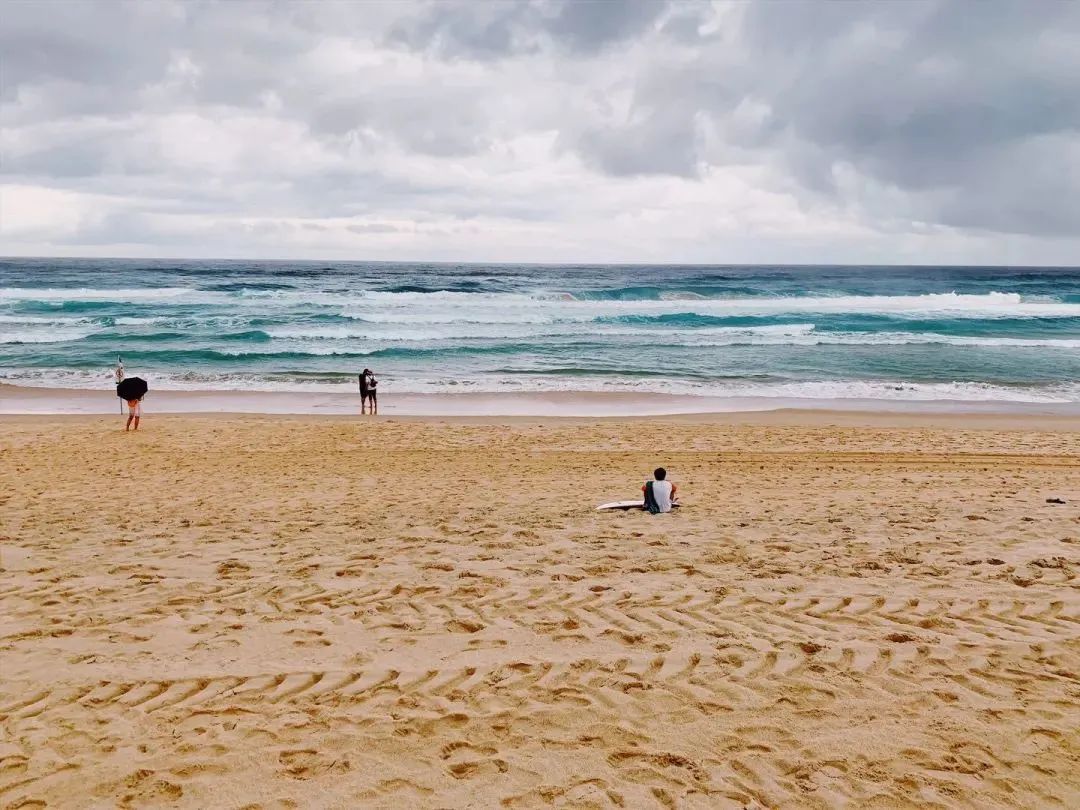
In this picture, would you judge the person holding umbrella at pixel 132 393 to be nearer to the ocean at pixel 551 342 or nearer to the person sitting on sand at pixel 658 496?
the ocean at pixel 551 342

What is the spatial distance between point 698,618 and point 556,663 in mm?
1303

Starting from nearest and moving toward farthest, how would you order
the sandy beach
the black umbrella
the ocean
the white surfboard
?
1. the sandy beach
2. the white surfboard
3. the black umbrella
4. the ocean

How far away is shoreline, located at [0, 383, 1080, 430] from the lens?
18.7 m

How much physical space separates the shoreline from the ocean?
1106mm

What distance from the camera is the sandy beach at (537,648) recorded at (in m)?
3.94

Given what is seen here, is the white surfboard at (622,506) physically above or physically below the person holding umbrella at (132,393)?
below

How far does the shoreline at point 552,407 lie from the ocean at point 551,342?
3.63 ft

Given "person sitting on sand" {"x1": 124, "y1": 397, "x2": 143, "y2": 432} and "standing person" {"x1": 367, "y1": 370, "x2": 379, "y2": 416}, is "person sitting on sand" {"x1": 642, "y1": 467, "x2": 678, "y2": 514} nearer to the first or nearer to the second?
"standing person" {"x1": 367, "y1": 370, "x2": 379, "y2": 416}

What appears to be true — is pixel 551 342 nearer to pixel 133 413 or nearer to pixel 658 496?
pixel 133 413

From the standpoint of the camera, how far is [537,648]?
209 inches

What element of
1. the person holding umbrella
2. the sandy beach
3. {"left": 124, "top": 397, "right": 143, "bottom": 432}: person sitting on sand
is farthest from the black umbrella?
the sandy beach

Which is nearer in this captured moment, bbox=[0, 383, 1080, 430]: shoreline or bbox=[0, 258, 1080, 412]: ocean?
bbox=[0, 383, 1080, 430]: shoreline

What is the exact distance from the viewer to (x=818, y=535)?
8031 millimetres

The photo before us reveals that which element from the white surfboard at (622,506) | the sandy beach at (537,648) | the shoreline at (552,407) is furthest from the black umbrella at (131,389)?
the white surfboard at (622,506)
